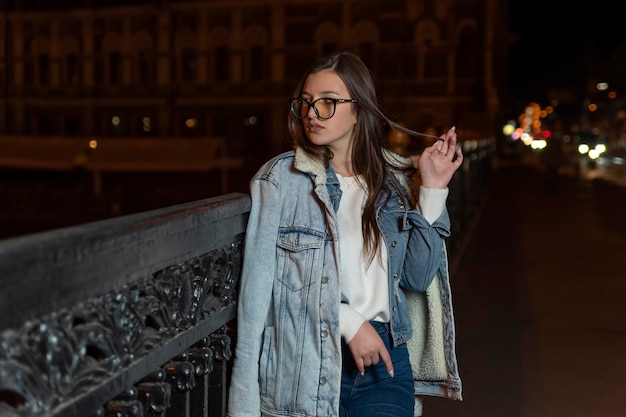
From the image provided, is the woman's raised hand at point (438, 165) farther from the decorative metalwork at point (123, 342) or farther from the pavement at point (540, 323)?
the pavement at point (540, 323)

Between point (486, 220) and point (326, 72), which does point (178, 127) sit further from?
point (326, 72)

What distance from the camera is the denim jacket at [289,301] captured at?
2.85 metres

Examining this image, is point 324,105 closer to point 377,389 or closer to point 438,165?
point 438,165

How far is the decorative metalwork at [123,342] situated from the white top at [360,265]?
1.27 feet

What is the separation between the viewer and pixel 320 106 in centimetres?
309

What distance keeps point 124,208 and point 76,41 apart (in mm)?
40328

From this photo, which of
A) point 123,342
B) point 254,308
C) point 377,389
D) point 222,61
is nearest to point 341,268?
point 254,308

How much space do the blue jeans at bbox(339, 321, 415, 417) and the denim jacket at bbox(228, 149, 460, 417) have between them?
0.20m

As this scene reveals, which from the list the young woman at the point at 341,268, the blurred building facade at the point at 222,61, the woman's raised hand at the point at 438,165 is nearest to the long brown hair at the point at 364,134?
the young woman at the point at 341,268

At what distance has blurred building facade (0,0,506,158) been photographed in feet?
163

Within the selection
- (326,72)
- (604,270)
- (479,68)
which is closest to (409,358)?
(326,72)

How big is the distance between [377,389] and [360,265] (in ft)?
1.40

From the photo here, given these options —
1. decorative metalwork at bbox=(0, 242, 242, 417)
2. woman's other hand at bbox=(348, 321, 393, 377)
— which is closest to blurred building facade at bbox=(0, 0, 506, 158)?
woman's other hand at bbox=(348, 321, 393, 377)

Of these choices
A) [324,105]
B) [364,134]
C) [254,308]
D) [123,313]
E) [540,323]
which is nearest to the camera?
[123,313]
